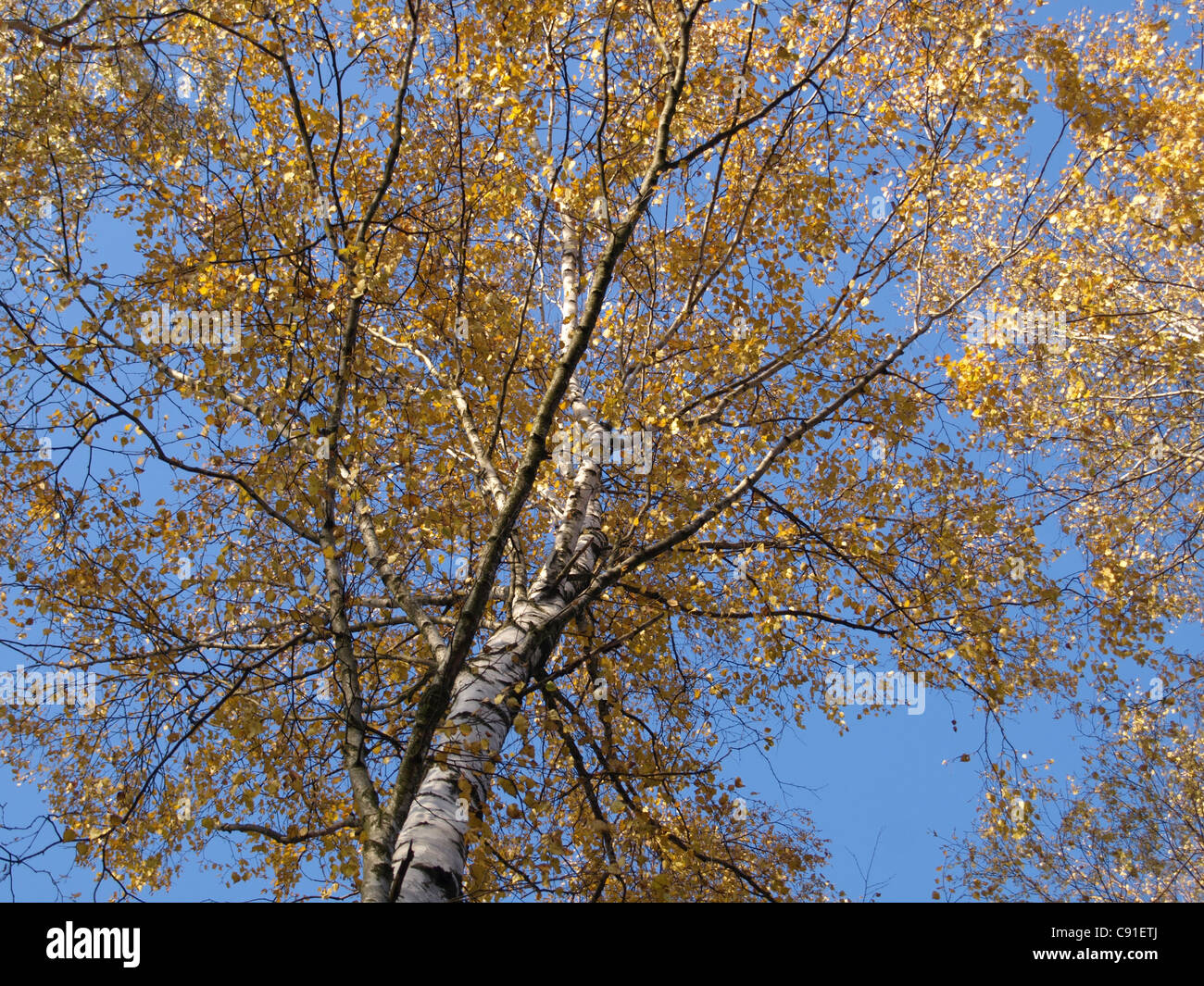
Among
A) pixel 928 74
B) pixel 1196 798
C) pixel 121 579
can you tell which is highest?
pixel 928 74

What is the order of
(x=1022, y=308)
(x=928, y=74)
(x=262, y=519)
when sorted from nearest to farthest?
(x=928, y=74), (x=262, y=519), (x=1022, y=308)

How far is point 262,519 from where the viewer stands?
21.4ft

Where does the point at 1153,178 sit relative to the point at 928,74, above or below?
above

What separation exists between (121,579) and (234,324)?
1.99m

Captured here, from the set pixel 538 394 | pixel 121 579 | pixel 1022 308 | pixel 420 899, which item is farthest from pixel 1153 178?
pixel 121 579

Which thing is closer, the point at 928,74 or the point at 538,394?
the point at 928,74
